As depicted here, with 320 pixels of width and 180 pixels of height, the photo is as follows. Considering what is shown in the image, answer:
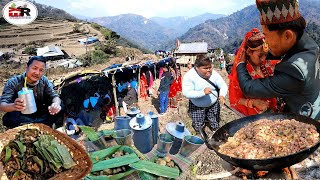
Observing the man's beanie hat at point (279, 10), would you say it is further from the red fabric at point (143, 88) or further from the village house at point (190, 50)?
the village house at point (190, 50)

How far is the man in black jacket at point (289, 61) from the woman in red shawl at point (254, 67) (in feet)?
1.01

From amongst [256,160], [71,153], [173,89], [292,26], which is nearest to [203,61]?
[292,26]

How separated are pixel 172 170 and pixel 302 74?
1226mm

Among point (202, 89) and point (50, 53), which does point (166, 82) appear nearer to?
point (202, 89)

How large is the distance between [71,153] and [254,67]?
5.71 feet

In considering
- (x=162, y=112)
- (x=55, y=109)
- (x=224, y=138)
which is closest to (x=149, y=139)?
(x=224, y=138)

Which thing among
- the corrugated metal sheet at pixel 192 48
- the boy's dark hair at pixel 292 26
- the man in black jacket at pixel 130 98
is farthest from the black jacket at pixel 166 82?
the corrugated metal sheet at pixel 192 48

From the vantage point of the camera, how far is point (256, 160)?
5.95 feet

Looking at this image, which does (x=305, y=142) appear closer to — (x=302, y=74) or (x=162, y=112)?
(x=302, y=74)

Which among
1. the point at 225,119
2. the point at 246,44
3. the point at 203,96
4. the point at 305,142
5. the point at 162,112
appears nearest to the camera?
the point at 305,142

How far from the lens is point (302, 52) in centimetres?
207

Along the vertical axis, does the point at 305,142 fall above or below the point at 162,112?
above

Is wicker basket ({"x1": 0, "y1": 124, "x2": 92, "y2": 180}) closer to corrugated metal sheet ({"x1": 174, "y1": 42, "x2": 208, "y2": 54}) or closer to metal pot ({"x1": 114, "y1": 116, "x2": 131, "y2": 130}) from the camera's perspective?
metal pot ({"x1": 114, "y1": 116, "x2": 131, "y2": 130})

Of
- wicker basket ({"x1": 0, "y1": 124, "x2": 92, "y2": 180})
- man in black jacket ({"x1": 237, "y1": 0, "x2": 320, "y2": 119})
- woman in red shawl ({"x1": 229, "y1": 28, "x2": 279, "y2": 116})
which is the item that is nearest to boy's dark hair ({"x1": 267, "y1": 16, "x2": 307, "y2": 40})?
man in black jacket ({"x1": 237, "y1": 0, "x2": 320, "y2": 119})
